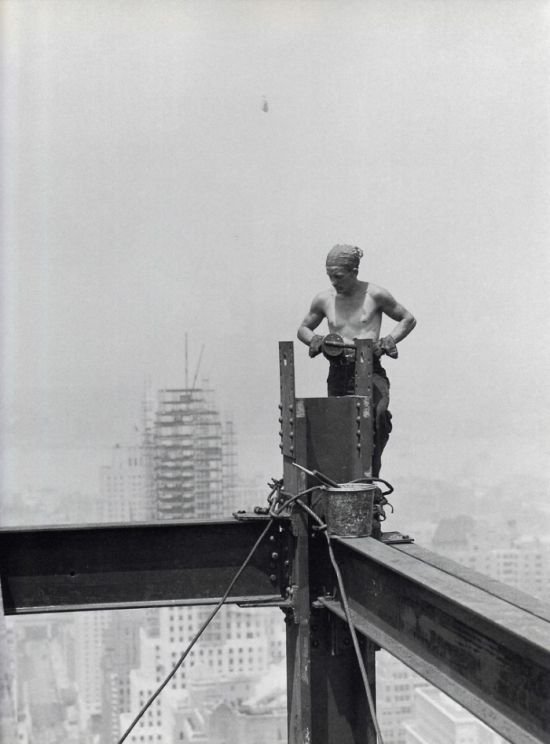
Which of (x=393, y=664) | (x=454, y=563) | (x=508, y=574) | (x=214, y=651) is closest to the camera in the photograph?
(x=454, y=563)

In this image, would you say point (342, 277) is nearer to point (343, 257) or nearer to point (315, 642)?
point (343, 257)

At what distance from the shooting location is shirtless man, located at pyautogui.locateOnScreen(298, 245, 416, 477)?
9148 mm

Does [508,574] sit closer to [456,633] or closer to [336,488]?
[336,488]

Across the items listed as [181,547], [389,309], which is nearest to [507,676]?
[181,547]

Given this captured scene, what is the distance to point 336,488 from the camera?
7656 millimetres

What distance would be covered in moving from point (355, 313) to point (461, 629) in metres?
4.46

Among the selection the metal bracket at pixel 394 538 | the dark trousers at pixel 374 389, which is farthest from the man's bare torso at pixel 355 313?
the metal bracket at pixel 394 538

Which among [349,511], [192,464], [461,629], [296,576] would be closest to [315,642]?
[296,576]

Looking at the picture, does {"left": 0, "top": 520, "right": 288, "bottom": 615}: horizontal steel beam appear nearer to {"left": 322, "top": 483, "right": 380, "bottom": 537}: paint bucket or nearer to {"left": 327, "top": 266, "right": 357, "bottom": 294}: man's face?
{"left": 322, "top": 483, "right": 380, "bottom": 537}: paint bucket

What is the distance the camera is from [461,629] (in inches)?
212

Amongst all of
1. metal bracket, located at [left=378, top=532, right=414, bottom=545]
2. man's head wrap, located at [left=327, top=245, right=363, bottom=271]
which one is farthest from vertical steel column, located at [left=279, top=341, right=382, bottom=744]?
man's head wrap, located at [left=327, top=245, right=363, bottom=271]

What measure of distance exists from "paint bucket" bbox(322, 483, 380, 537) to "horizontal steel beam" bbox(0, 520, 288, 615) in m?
0.70

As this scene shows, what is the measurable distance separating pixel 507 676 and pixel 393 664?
22.4 metres

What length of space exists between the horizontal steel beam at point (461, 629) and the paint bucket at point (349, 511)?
0.87 feet
